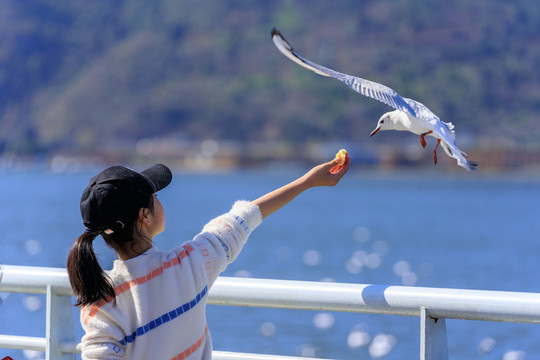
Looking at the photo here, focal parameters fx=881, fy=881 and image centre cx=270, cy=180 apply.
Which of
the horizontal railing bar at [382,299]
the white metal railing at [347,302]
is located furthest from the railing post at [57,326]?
the horizontal railing bar at [382,299]

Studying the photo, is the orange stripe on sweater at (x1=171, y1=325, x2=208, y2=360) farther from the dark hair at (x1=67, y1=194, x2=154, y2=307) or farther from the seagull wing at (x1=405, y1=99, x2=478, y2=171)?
the seagull wing at (x1=405, y1=99, x2=478, y2=171)

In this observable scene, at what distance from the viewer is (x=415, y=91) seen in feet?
232

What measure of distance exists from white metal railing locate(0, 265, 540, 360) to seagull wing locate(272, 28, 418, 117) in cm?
48

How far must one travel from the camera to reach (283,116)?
99.4 m

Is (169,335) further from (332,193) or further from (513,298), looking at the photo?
(332,193)

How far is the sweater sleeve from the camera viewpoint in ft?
6.20

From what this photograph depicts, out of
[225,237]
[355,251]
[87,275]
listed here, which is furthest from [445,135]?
[355,251]

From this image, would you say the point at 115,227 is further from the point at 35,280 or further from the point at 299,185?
the point at 35,280

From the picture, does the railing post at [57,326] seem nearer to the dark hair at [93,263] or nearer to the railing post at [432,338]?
the dark hair at [93,263]

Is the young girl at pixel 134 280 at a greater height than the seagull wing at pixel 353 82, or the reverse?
the seagull wing at pixel 353 82

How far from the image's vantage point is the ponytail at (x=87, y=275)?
1.81 meters

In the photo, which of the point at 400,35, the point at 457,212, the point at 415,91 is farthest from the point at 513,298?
the point at 400,35

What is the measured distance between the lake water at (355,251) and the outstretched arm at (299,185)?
1.22 ft

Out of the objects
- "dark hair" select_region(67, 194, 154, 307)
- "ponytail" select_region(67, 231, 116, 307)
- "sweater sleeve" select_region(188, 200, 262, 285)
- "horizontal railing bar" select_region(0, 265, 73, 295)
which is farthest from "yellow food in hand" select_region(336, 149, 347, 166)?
"horizontal railing bar" select_region(0, 265, 73, 295)
